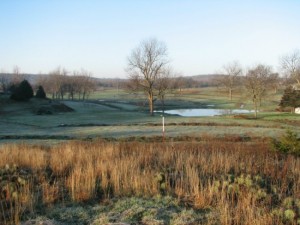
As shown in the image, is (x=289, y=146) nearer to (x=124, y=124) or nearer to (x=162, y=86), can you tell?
(x=124, y=124)

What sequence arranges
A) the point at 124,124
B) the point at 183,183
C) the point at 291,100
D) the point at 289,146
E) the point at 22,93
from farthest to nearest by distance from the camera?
the point at 291,100, the point at 22,93, the point at 124,124, the point at 289,146, the point at 183,183

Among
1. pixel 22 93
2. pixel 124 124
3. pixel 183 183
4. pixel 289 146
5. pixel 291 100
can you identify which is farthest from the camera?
pixel 291 100

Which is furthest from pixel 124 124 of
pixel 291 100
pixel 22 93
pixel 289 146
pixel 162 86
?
pixel 291 100

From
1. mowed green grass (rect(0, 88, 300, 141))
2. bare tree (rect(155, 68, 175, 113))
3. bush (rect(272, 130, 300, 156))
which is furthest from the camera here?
bare tree (rect(155, 68, 175, 113))

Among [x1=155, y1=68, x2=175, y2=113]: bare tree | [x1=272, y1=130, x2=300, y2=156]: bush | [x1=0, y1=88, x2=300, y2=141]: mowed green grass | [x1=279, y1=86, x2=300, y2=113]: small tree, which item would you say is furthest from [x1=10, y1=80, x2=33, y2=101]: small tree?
[x1=272, y1=130, x2=300, y2=156]: bush

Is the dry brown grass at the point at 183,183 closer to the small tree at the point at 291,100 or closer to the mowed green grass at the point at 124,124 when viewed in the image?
the mowed green grass at the point at 124,124

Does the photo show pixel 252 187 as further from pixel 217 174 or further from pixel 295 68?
pixel 295 68

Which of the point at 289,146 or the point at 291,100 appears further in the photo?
the point at 291,100

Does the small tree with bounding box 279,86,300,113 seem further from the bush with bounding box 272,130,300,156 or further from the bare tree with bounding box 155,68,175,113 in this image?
the bush with bounding box 272,130,300,156

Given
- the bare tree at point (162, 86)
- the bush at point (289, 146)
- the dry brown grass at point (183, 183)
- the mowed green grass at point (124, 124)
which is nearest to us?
the dry brown grass at point (183, 183)

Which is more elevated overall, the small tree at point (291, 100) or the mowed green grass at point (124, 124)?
the small tree at point (291, 100)

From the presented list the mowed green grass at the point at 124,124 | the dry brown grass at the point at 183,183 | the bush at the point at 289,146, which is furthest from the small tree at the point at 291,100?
the dry brown grass at the point at 183,183

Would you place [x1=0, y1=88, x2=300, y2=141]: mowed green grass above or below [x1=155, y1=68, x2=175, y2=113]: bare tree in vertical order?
below

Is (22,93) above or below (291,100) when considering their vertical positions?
above
